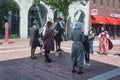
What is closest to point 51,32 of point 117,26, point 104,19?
point 104,19

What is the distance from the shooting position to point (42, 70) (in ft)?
36.1

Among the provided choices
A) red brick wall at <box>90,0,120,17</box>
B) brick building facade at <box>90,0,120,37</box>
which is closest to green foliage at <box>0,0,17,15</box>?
brick building facade at <box>90,0,120,37</box>

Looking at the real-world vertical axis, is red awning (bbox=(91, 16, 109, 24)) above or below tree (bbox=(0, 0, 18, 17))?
below

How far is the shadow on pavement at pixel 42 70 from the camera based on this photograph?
9.84 meters

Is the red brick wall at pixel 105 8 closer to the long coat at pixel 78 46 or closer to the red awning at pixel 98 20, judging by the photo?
the red awning at pixel 98 20

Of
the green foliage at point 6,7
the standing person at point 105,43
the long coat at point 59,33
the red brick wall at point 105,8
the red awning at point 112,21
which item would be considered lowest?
the standing person at point 105,43

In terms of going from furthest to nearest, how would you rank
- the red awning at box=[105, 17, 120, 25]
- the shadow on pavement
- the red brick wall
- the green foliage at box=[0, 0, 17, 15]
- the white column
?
the red awning at box=[105, 17, 120, 25]
the red brick wall
the white column
the green foliage at box=[0, 0, 17, 15]
the shadow on pavement

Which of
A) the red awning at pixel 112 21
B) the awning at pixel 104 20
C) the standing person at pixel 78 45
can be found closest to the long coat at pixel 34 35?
the standing person at pixel 78 45

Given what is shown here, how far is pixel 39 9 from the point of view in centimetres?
3406

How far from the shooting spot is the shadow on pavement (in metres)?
9.84

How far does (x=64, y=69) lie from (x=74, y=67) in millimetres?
816

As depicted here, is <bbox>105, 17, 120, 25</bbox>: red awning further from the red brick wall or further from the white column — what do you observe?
the white column

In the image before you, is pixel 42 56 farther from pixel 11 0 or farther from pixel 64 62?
pixel 11 0

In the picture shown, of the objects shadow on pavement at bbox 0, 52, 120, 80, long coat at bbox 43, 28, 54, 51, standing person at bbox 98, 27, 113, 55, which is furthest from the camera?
standing person at bbox 98, 27, 113, 55
